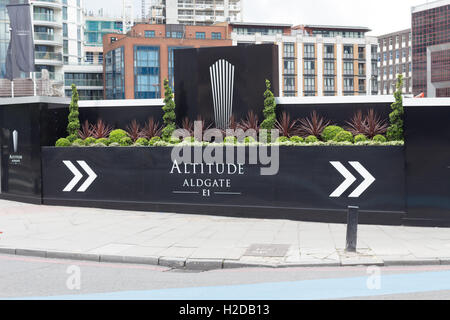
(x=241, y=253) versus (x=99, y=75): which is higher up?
(x=99, y=75)

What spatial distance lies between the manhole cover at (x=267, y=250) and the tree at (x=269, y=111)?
619cm

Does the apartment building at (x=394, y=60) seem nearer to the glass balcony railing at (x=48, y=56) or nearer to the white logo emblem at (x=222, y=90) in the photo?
the glass balcony railing at (x=48, y=56)

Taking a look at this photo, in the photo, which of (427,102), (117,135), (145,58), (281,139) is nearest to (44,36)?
(145,58)

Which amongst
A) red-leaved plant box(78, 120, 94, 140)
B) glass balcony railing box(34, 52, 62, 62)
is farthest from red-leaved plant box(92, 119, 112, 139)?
glass balcony railing box(34, 52, 62, 62)

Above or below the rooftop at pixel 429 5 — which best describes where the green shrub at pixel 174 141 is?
below

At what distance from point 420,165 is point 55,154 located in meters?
11.1

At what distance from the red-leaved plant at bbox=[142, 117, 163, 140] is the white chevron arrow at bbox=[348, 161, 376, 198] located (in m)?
6.92

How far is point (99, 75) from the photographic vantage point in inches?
4626

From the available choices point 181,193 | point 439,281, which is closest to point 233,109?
point 181,193

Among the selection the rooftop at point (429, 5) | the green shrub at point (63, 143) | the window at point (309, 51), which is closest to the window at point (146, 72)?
the window at point (309, 51)

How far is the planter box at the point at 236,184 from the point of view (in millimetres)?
13836

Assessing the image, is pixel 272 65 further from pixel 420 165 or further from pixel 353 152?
pixel 420 165

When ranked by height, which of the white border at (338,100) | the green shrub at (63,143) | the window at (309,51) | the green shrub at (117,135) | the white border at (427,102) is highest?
the window at (309,51)

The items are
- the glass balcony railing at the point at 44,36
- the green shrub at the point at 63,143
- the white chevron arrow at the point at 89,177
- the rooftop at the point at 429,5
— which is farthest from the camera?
the rooftop at the point at 429,5
